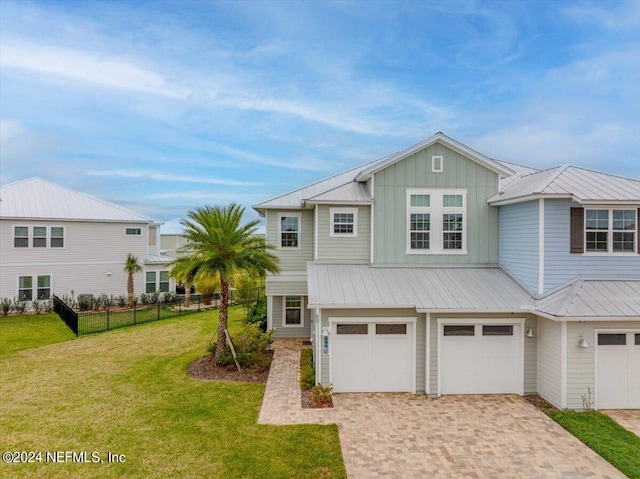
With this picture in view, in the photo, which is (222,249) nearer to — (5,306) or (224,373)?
(224,373)

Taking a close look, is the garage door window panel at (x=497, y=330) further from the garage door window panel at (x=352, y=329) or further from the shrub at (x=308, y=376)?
the shrub at (x=308, y=376)

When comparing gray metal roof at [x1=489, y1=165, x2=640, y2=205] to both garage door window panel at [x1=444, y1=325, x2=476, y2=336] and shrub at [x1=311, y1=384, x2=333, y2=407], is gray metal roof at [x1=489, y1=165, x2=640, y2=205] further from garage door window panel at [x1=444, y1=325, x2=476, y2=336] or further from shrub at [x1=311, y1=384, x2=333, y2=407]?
shrub at [x1=311, y1=384, x2=333, y2=407]

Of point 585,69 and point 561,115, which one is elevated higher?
point 585,69

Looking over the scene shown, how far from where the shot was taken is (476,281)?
12.0 meters


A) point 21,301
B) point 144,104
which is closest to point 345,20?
point 144,104

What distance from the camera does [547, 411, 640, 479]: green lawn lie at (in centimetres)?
703

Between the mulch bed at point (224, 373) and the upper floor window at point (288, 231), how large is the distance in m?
5.39

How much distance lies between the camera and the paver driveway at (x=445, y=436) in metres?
6.88

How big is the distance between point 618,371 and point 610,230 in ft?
13.4

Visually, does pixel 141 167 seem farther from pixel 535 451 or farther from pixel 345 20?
pixel 535 451

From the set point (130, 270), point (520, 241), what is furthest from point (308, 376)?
point (130, 270)

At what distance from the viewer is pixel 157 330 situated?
62.1 feet

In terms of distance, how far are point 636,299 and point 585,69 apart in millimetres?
14421

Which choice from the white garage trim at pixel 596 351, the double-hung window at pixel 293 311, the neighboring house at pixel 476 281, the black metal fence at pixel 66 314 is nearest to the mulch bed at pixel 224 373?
the neighboring house at pixel 476 281
